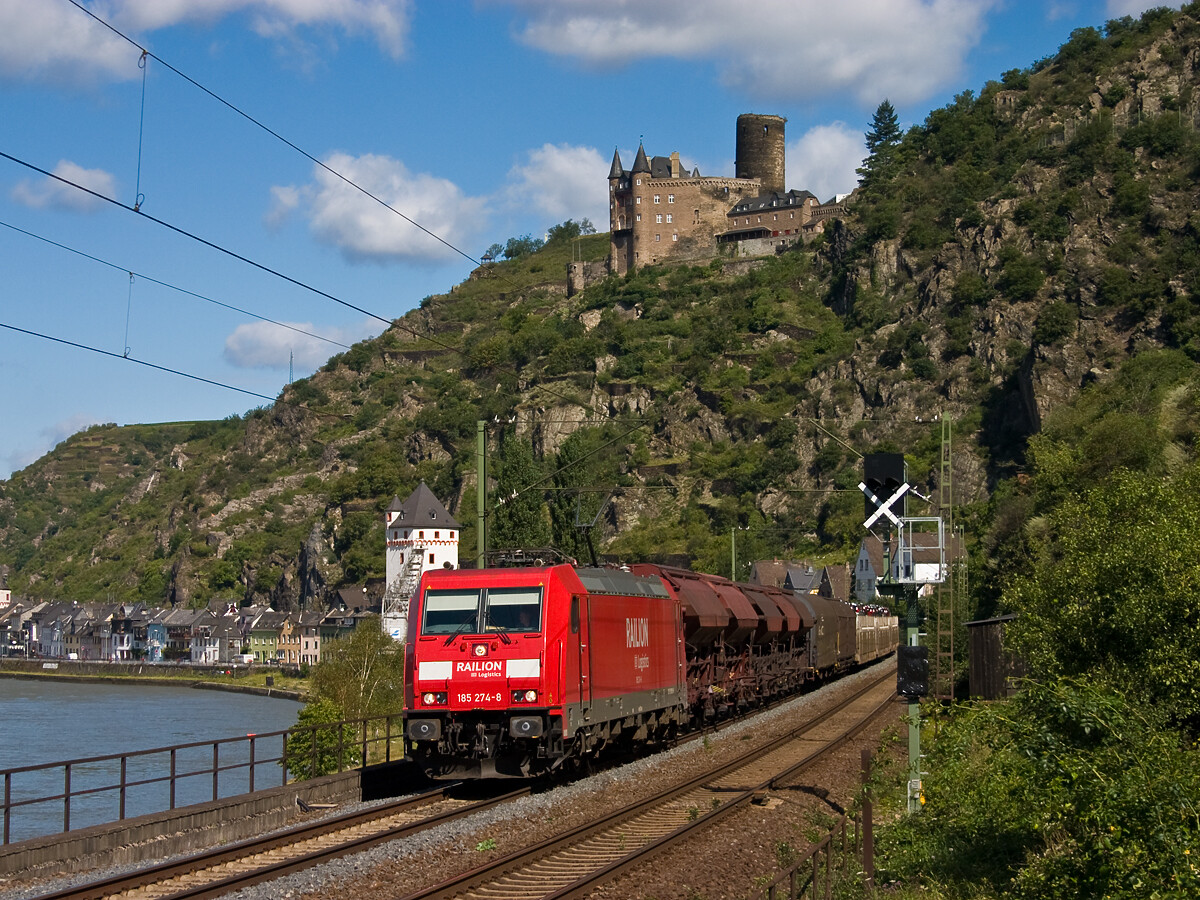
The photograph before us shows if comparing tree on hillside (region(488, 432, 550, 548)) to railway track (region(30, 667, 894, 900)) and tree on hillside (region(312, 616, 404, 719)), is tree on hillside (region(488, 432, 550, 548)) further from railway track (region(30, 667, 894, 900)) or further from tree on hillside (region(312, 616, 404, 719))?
railway track (region(30, 667, 894, 900))

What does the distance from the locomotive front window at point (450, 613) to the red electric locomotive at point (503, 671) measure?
0.02 metres

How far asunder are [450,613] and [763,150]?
178 meters

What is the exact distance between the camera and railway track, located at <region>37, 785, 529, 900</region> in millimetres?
12672

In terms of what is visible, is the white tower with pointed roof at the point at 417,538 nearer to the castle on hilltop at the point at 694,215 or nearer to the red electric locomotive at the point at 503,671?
the castle on hilltop at the point at 694,215

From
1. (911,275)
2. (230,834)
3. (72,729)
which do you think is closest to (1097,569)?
(230,834)

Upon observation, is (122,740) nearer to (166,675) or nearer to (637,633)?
(637,633)

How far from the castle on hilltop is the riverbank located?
78785 mm

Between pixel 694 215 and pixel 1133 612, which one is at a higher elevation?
pixel 694 215

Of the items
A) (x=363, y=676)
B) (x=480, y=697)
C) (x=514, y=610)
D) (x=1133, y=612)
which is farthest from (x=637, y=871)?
(x=363, y=676)

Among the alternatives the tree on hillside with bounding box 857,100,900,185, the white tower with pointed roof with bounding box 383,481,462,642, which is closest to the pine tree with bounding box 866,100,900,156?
the tree on hillside with bounding box 857,100,900,185

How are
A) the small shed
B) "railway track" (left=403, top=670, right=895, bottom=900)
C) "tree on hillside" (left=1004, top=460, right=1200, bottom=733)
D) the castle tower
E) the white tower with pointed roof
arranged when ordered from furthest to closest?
the castle tower
the white tower with pointed roof
the small shed
"tree on hillside" (left=1004, top=460, right=1200, bottom=733)
"railway track" (left=403, top=670, right=895, bottom=900)

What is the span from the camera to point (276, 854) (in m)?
15.0

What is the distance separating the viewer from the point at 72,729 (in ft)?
245

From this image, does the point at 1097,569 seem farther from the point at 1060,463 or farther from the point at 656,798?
the point at 1060,463
